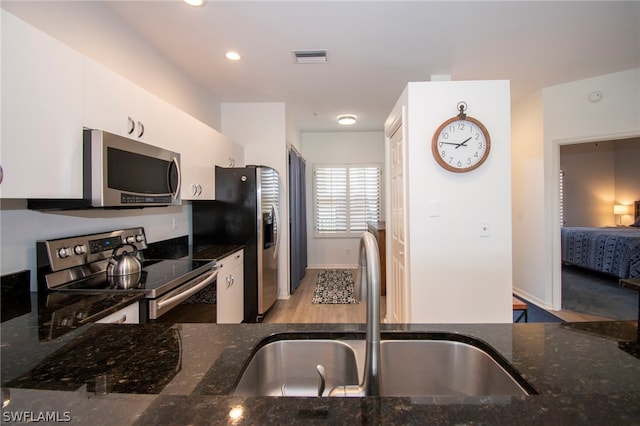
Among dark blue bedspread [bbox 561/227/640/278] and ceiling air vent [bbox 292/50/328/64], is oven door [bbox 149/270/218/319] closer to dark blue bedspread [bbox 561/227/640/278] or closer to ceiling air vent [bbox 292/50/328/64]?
ceiling air vent [bbox 292/50/328/64]

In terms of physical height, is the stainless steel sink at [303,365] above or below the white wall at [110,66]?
below

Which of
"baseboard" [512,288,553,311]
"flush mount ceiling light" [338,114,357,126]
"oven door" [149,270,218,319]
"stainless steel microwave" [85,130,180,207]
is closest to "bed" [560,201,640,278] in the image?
"baseboard" [512,288,553,311]

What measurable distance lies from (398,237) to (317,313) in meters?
1.48

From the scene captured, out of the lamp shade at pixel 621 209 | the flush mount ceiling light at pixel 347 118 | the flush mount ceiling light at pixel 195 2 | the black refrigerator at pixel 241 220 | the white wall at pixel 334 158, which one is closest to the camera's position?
the flush mount ceiling light at pixel 195 2

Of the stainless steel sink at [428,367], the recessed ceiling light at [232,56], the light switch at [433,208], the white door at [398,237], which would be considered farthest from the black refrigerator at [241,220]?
the stainless steel sink at [428,367]

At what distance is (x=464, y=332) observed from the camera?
0.94 meters

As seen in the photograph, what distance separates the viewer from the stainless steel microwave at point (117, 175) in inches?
57.1

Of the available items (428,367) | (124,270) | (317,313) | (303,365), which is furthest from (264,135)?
(428,367)

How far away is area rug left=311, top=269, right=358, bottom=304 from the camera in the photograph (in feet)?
13.1

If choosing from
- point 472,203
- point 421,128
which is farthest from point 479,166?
point 421,128

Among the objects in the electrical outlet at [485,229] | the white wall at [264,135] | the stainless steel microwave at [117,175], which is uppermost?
the white wall at [264,135]

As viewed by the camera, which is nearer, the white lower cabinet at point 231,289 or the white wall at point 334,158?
the white lower cabinet at point 231,289

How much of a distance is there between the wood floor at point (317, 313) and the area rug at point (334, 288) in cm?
15

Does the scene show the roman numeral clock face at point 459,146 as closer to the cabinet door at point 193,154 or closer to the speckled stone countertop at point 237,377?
the speckled stone countertop at point 237,377
